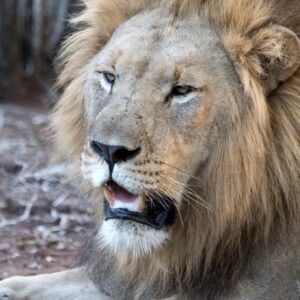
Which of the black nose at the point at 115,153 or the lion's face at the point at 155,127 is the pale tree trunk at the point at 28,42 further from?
the black nose at the point at 115,153

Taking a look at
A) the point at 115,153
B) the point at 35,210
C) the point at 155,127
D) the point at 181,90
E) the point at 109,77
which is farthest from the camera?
the point at 35,210

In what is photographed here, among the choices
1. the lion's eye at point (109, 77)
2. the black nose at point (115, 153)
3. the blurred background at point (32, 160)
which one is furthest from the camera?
the blurred background at point (32, 160)

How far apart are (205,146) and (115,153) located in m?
0.43

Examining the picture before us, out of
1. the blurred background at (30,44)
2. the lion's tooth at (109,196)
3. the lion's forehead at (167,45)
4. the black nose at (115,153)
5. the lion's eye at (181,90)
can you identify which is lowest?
the blurred background at (30,44)

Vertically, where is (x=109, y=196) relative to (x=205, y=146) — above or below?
below

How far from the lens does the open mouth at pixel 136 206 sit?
143 inches

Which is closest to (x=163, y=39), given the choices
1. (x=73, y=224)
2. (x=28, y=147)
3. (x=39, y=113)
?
(x=73, y=224)

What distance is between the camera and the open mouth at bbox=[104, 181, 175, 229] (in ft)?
11.9

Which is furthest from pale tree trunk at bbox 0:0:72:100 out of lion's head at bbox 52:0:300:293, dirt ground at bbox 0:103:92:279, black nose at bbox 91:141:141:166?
black nose at bbox 91:141:141:166

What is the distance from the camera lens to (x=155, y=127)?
360cm

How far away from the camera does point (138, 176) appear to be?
350 centimetres

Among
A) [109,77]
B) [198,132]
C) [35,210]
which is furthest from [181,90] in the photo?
[35,210]

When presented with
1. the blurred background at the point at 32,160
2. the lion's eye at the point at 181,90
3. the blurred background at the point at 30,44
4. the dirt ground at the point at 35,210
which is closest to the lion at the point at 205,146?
the lion's eye at the point at 181,90

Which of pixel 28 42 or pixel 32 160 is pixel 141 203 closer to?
pixel 32 160
